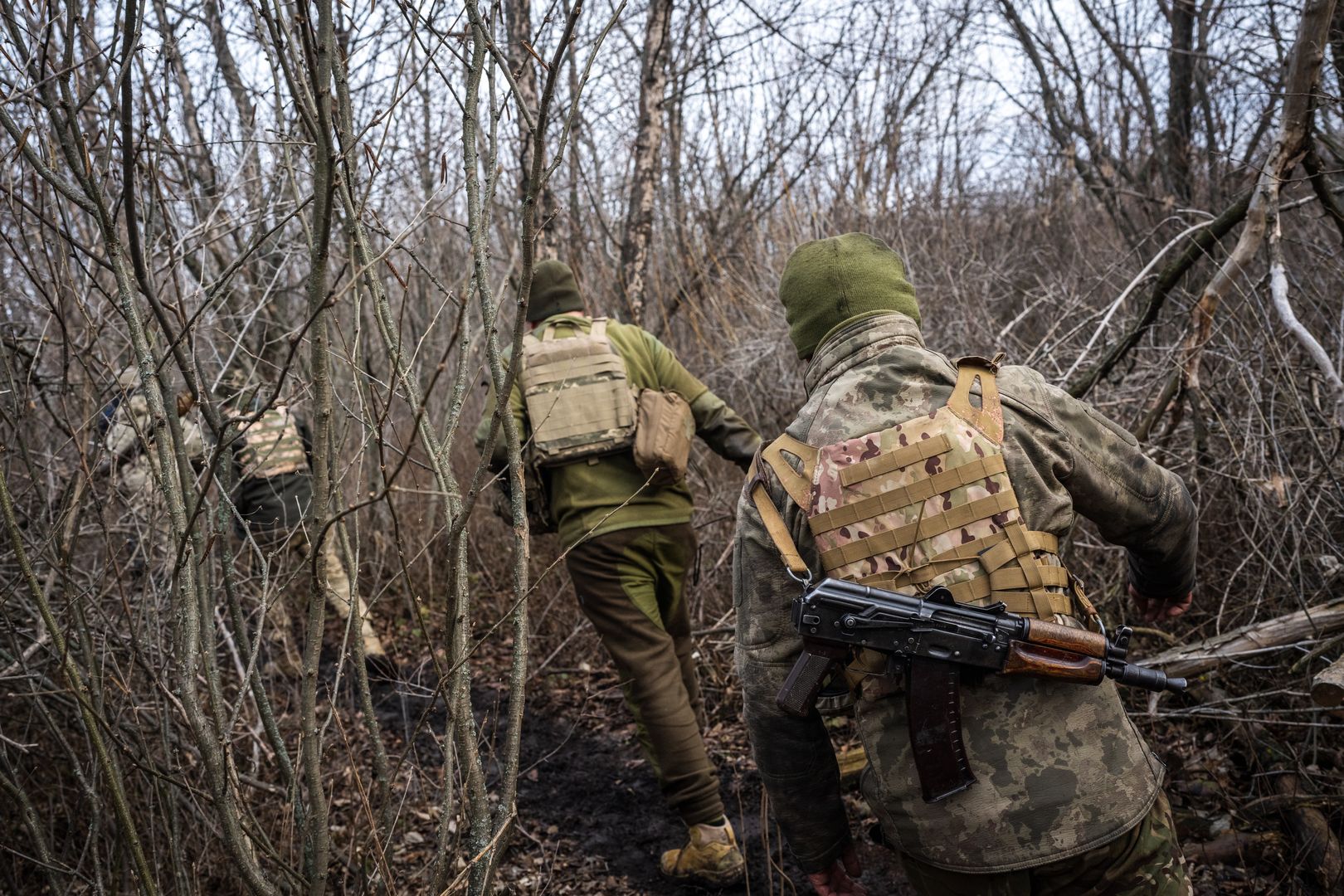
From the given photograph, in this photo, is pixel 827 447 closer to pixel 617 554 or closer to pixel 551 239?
pixel 617 554

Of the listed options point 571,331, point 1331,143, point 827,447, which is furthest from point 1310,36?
point 571,331

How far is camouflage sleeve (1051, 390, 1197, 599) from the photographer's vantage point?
5.92 ft

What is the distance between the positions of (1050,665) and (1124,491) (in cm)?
42

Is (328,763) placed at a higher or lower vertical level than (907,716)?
lower

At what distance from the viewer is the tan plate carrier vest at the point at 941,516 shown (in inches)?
66.2

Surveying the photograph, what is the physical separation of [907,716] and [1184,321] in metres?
3.73

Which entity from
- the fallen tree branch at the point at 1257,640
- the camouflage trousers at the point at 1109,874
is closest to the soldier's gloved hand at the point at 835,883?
the camouflage trousers at the point at 1109,874

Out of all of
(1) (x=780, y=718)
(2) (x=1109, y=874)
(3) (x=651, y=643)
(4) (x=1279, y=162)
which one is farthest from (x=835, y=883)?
(4) (x=1279, y=162)

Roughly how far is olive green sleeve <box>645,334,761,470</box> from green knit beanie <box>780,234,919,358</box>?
5.11ft

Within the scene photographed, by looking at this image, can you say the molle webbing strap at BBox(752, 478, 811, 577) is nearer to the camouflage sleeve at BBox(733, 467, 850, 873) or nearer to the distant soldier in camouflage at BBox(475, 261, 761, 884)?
the camouflage sleeve at BBox(733, 467, 850, 873)

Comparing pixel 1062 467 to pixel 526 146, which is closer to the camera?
pixel 1062 467

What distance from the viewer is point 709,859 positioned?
3.14 m

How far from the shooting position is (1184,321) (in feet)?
15.0

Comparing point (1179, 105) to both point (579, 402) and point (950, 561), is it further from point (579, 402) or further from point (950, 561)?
point (950, 561)
